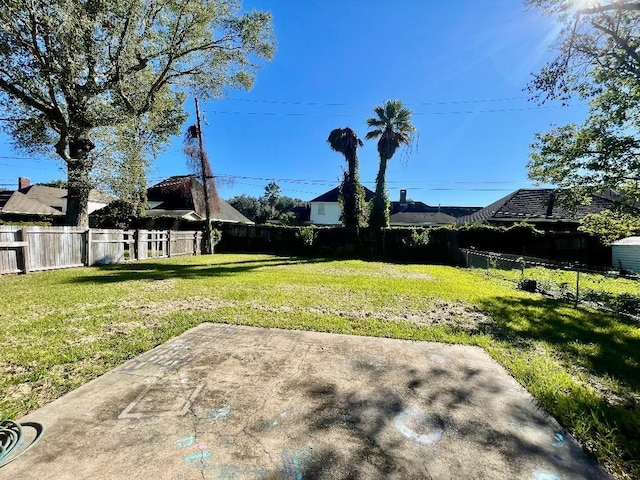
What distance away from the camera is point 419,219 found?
32.9m

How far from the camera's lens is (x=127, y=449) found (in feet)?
6.10

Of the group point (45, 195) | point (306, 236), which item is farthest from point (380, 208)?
point (45, 195)

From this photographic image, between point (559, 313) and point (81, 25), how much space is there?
1508 centimetres

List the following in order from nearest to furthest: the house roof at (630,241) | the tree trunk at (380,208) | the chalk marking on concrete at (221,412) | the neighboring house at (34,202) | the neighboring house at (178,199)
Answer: the chalk marking on concrete at (221,412), the house roof at (630,241), the tree trunk at (380,208), the neighboring house at (178,199), the neighboring house at (34,202)

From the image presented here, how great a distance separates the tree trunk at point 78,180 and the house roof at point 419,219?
26.7 metres

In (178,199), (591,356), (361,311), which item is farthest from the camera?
(178,199)

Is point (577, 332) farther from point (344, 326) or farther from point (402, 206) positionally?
point (402, 206)

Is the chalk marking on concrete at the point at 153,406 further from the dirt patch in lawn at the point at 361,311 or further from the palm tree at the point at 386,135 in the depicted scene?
the palm tree at the point at 386,135

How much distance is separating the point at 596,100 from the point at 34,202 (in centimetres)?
3817

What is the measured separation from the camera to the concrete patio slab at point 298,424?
1.75 metres

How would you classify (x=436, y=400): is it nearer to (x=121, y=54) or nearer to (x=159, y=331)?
(x=159, y=331)

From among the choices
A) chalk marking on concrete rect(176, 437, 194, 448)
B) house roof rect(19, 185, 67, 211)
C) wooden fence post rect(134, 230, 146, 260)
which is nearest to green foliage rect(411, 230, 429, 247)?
wooden fence post rect(134, 230, 146, 260)

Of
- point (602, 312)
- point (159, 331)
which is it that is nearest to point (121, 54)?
point (159, 331)

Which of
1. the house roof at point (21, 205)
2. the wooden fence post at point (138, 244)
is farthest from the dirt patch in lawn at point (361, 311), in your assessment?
the house roof at point (21, 205)
